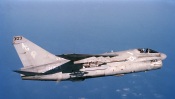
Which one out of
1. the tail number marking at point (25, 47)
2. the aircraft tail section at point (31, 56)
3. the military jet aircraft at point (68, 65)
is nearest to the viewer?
the military jet aircraft at point (68, 65)

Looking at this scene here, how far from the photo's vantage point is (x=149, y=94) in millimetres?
88000

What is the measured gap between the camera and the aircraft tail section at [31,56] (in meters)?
24.9

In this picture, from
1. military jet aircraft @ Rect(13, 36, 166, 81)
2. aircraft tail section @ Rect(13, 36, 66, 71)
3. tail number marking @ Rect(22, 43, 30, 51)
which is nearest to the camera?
military jet aircraft @ Rect(13, 36, 166, 81)

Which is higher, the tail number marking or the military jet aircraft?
the tail number marking

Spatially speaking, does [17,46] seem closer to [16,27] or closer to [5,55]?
[5,55]

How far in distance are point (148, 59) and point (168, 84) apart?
69.6 m

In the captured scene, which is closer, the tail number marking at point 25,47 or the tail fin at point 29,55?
the tail fin at point 29,55

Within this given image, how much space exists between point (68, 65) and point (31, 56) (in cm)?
409

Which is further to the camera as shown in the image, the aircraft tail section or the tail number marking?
the tail number marking

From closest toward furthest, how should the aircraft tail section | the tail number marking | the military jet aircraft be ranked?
the military jet aircraft, the aircraft tail section, the tail number marking

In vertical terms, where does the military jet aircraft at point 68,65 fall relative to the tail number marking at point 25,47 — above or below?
below

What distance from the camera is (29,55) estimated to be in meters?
25.2

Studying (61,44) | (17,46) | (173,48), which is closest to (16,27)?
(61,44)

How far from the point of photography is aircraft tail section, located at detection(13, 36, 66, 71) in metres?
24.9
